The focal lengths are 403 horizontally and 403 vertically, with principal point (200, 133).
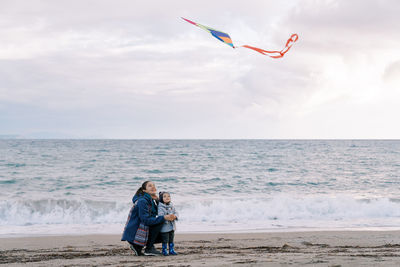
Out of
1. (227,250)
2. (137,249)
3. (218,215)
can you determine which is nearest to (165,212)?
(137,249)

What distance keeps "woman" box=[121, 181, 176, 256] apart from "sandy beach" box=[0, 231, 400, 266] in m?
0.29

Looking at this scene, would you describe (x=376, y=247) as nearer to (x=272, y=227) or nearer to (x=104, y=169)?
(x=272, y=227)

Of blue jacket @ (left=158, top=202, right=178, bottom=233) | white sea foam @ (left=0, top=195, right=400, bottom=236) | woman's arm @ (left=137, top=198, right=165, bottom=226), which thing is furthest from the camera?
white sea foam @ (left=0, top=195, right=400, bottom=236)

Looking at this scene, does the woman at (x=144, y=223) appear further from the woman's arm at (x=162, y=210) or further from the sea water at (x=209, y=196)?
the sea water at (x=209, y=196)

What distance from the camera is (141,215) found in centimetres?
635

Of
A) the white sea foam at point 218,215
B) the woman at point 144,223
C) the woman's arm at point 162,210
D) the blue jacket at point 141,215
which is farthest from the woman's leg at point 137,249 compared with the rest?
the white sea foam at point 218,215

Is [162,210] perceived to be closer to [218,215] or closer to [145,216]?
[145,216]

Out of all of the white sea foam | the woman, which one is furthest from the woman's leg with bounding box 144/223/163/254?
the white sea foam

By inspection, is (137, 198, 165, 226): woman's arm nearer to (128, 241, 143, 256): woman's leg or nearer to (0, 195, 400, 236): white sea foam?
(128, 241, 143, 256): woman's leg

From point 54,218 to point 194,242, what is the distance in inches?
268

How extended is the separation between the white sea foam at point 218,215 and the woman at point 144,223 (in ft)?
16.1

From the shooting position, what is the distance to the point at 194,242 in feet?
29.2

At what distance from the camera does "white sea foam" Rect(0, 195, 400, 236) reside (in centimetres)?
1216

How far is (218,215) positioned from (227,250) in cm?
703
